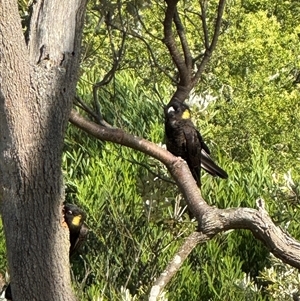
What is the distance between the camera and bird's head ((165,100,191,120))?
4.28 meters

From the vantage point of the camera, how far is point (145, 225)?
439 cm

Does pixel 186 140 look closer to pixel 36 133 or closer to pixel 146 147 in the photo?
pixel 146 147

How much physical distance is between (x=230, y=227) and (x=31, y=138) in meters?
0.65

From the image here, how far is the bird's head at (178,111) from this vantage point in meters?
4.28

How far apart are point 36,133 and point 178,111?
7.93 ft

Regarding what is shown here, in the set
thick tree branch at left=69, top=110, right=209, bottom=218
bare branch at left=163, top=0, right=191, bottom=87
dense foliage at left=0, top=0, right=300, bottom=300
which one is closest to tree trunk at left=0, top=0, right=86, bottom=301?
thick tree branch at left=69, top=110, right=209, bottom=218

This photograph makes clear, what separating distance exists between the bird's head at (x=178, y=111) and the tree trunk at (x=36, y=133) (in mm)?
2282

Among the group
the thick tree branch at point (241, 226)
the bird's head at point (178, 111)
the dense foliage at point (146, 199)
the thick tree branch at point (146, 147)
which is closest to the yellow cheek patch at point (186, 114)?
the bird's head at point (178, 111)

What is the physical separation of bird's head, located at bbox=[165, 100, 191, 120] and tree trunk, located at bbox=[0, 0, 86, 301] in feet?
7.49

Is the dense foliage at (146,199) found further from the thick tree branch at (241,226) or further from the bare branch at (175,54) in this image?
the thick tree branch at (241,226)

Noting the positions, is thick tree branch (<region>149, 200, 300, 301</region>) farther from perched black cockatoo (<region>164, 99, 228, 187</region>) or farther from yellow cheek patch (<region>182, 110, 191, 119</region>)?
yellow cheek patch (<region>182, 110, 191, 119</region>)

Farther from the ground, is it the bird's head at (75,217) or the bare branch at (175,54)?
the bare branch at (175,54)

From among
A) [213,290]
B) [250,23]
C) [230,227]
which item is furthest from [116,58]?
[250,23]

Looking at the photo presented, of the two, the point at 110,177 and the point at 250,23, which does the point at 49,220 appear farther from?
the point at 250,23
